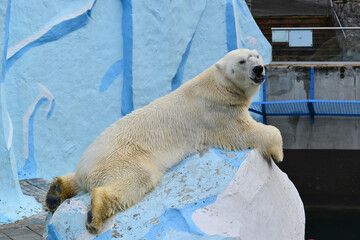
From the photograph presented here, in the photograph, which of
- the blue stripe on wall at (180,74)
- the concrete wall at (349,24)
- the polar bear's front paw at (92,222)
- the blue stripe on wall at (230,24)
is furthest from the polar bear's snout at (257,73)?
the concrete wall at (349,24)

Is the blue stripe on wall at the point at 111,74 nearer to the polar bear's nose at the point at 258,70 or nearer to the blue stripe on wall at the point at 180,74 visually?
the blue stripe on wall at the point at 180,74

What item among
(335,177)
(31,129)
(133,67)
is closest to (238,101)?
(31,129)

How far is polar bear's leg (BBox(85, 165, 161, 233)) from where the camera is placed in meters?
3.25

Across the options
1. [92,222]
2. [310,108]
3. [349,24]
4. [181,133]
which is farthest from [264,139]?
[349,24]

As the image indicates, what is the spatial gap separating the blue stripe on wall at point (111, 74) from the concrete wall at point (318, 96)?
3180mm

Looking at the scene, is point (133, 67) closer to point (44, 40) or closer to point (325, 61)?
point (44, 40)

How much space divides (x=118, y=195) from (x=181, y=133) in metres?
0.66

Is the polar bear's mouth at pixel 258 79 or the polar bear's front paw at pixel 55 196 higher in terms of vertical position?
the polar bear's mouth at pixel 258 79

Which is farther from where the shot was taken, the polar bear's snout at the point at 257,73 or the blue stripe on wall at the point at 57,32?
the blue stripe on wall at the point at 57,32

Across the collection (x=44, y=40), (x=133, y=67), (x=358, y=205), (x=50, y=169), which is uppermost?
(x=44, y=40)

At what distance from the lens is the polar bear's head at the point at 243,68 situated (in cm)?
362

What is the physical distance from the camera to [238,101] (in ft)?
12.4

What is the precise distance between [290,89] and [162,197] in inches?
288

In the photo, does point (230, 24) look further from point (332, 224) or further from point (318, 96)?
point (332, 224)
